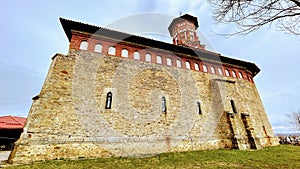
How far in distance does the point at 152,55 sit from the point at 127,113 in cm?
510

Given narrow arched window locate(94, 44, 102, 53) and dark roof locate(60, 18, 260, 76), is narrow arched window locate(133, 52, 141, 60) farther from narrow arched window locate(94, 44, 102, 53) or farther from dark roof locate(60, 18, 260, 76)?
narrow arched window locate(94, 44, 102, 53)

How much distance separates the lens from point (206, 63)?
47.4 feet

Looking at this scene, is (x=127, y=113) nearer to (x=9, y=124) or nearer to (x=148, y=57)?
(x=148, y=57)

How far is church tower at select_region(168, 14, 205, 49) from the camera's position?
20.8m

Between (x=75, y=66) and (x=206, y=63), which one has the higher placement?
(x=206, y=63)

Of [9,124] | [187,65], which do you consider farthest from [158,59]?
[9,124]

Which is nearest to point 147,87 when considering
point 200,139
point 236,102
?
point 200,139

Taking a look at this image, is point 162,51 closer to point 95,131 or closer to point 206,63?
point 206,63

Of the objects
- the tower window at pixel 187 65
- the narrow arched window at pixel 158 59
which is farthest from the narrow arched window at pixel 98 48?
the tower window at pixel 187 65

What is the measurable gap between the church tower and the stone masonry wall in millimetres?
8392

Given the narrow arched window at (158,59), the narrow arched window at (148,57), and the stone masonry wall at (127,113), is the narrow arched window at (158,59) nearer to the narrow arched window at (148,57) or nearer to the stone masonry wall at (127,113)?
the stone masonry wall at (127,113)

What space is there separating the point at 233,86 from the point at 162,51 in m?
7.05

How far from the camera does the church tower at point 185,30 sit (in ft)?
68.3

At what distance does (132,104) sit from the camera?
33.2 ft
